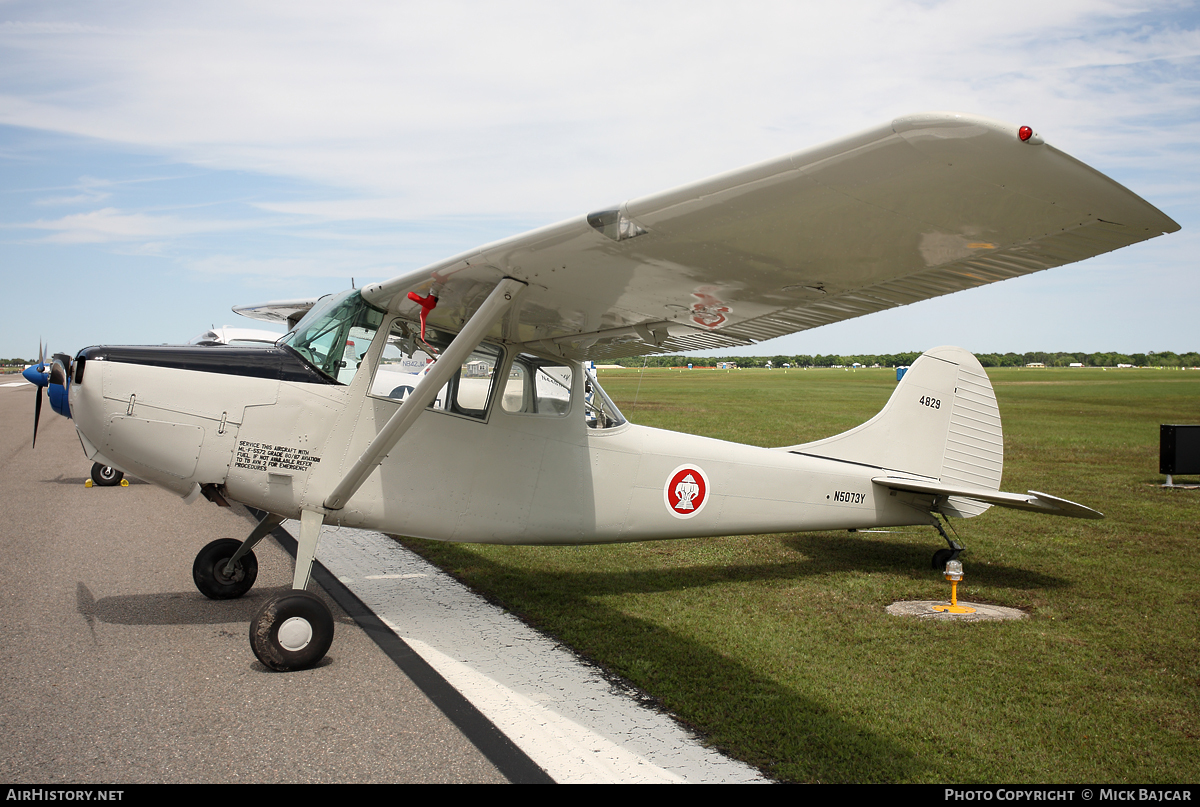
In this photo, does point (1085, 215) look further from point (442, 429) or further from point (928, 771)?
point (442, 429)

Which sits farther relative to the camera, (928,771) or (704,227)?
(928,771)

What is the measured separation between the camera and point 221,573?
6.07m

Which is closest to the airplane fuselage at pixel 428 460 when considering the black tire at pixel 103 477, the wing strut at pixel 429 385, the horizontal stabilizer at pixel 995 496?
the wing strut at pixel 429 385

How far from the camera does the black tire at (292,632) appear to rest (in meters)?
4.56

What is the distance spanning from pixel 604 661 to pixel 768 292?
2654mm

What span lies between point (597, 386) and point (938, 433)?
12.6ft

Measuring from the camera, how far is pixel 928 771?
3.54 m

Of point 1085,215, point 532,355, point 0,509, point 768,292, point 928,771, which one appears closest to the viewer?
point 1085,215

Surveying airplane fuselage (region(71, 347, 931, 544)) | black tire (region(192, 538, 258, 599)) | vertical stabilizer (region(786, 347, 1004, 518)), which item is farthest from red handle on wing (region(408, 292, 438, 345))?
vertical stabilizer (region(786, 347, 1004, 518))

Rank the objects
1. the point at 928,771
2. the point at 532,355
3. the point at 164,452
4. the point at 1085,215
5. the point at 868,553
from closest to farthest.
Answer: the point at 1085,215, the point at 928,771, the point at 164,452, the point at 532,355, the point at 868,553

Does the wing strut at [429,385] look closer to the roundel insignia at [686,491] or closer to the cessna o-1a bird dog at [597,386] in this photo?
the cessna o-1a bird dog at [597,386]

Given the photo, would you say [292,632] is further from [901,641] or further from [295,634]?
[901,641]

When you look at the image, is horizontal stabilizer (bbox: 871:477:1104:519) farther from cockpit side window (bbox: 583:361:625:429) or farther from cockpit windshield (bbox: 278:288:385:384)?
cockpit windshield (bbox: 278:288:385:384)
